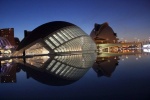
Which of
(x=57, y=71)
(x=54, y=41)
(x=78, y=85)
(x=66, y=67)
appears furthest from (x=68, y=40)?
(x=78, y=85)

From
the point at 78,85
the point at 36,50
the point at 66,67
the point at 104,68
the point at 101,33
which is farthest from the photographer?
the point at 101,33

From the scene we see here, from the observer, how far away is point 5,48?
8519 centimetres

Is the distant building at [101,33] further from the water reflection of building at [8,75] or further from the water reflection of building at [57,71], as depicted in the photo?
the water reflection of building at [8,75]

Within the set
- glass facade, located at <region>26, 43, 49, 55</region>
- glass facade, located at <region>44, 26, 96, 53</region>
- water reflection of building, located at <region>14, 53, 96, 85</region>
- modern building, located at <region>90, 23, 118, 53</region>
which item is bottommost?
water reflection of building, located at <region>14, 53, 96, 85</region>

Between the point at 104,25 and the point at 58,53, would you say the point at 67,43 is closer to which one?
the point at 58,53

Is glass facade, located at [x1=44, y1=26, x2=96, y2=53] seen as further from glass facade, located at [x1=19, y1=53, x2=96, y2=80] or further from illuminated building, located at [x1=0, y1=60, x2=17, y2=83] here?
illuminated building, located at [x1=0, y1=60, x2=17, y2=83]

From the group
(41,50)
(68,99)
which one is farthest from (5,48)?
(68,99)

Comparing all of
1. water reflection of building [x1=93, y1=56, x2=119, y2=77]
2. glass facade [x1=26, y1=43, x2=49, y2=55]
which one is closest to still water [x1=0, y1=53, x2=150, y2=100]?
water reflection of building [x1=93, y1=56, x2=119, y2=77]

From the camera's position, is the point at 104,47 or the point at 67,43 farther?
the point at 104,47

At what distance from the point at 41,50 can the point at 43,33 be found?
4.34 metres

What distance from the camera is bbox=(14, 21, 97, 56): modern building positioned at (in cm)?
4434

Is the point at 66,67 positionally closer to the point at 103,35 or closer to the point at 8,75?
the point at 8,75

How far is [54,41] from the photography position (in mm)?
45000

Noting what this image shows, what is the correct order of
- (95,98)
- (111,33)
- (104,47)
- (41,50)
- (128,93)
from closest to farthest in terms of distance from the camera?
(95,98), (128,93), (41,50), (104,47), (111,33)
